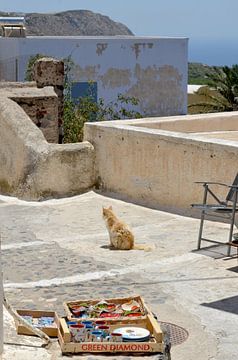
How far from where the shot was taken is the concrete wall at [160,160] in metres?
12.6

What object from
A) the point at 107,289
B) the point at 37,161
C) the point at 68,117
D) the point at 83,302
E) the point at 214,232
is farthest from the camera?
the point at 68,117

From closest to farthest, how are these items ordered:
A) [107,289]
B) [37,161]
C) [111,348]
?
[111,348] < [107,289] < [37,161]

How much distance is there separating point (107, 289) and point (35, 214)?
4493mm

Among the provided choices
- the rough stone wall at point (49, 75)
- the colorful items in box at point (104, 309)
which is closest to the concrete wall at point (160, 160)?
the colorful items in box at point (104, 309)

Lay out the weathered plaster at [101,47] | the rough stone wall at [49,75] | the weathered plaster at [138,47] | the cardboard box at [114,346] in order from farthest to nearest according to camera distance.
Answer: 1. the weathered plaster at [138,47]
2. the weathered plaster at [101,47]
3. the rough stone wall at [49,75]
4. the cardboard box at [114,346]

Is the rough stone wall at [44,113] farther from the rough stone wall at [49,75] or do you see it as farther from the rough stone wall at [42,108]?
the rough stone wall at [49,75]

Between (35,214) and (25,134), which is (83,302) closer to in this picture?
(35,214)

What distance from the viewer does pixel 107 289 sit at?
31.2 feet

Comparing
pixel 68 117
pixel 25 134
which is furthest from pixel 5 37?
pixel 25 134

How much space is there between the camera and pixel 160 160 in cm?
1365

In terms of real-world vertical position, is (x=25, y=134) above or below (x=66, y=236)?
above

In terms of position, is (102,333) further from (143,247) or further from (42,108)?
(42,108)

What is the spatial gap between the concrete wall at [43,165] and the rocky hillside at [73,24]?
52280mm

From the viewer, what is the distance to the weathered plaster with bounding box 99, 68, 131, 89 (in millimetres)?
42688
